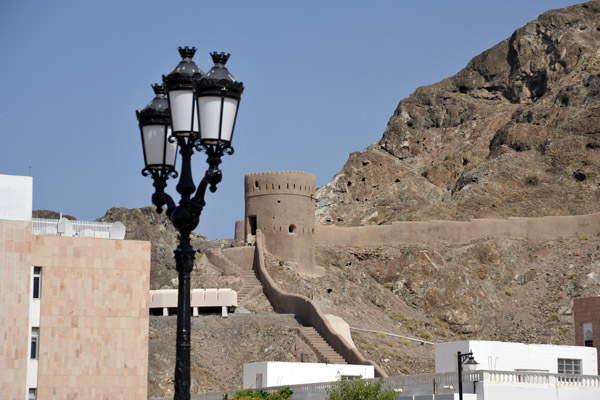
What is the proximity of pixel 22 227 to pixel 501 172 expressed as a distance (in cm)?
5373

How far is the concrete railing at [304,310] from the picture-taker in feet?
149

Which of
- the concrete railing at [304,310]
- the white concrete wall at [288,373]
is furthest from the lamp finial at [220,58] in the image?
the concrete railing at [304,310]

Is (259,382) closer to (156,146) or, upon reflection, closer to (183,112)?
(156,146)

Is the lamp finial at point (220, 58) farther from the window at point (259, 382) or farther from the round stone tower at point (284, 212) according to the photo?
the round stone tower at point (284, 212)

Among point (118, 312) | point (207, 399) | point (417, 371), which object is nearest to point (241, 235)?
point (417, 371)

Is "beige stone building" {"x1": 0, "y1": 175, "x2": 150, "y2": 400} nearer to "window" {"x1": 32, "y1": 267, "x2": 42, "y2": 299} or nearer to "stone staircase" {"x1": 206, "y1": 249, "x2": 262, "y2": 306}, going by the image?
"window" {"x1": 32, "y1": 267, "x2": 42, "y2": 299}

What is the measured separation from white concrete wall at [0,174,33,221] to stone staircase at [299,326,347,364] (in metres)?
16.2

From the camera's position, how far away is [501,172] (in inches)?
3243

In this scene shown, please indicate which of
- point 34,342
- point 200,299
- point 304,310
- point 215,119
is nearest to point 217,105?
point 215,119

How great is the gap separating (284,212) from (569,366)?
82.6 feet

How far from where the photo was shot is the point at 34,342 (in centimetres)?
3378

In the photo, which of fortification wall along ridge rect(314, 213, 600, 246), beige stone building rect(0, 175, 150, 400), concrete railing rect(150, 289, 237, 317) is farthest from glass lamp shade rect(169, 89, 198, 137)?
fortification wall along ridge rect(314, 213, 600, 246)

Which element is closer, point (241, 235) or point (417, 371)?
point (417, 371)

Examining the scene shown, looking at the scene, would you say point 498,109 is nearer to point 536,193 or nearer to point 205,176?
point 536,193
